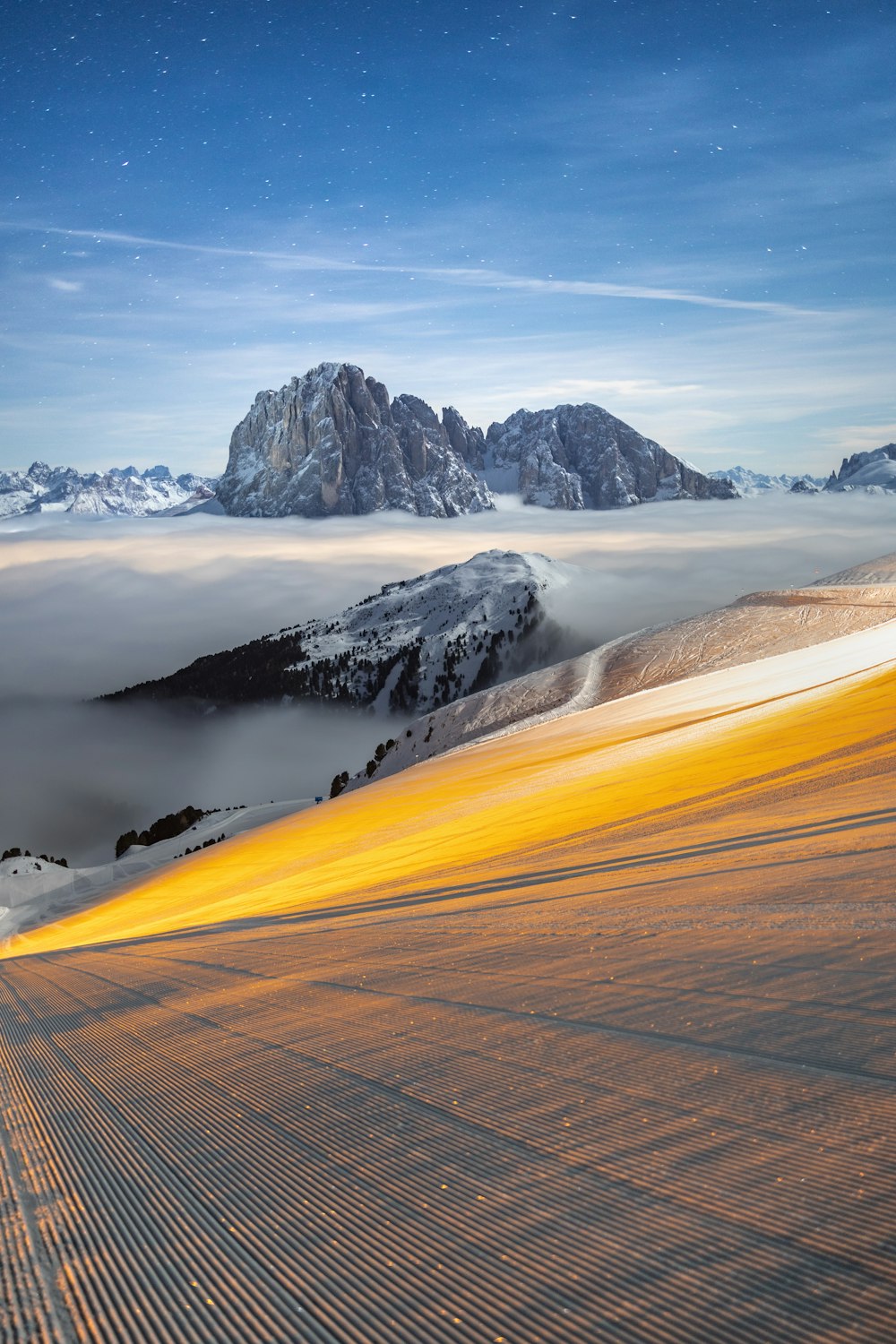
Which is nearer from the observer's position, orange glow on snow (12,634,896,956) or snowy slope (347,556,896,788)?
orange glow on snow (12,634,896,956)

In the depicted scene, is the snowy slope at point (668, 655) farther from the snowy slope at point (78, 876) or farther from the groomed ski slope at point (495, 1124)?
the groomed ski slope at point (495, 1124)

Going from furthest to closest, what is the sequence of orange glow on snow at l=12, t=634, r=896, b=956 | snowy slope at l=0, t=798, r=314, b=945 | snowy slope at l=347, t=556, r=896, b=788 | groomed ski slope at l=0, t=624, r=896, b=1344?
snowy slope at l=347, t=556, r=896, b=788 → snowy slope at l=0, t=798, r=314, b=945 → orange glow on snow at l=12, t=634, r=896, b=956 → groomed ski slope at l=0, t=624, r=896, b=1344

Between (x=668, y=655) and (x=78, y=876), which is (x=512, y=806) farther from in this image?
(x=78, y=876)

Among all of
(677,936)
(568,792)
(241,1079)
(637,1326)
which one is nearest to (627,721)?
(568,792)

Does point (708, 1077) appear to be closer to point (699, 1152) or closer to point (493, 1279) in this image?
point (699, 1152)

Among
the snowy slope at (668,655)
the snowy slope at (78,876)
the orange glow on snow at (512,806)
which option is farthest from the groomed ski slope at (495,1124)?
the snowy slope at (668,655)

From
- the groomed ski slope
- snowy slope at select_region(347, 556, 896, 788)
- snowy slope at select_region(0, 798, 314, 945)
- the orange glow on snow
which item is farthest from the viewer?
snowy slope at select_region(347, 556, 896, 788)

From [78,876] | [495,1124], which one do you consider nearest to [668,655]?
[78,876]

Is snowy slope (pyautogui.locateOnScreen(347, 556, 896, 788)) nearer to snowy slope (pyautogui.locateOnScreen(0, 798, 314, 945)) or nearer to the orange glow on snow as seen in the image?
snowy slope (pyautogui.locateOnScreen(0, 798, 314, 945))

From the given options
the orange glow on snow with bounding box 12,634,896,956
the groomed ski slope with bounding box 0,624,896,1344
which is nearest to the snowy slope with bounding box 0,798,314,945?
the orange glow on snow with bounding box 12,634,896,956
